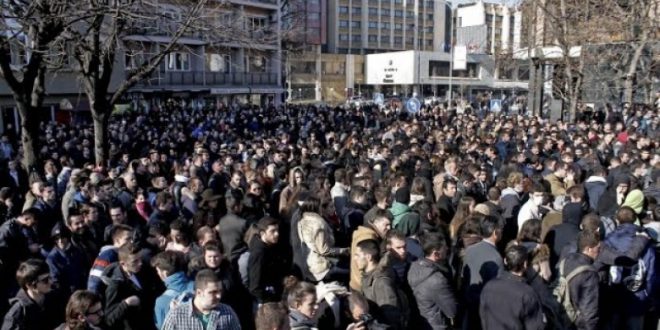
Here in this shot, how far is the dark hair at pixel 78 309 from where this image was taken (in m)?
3.46

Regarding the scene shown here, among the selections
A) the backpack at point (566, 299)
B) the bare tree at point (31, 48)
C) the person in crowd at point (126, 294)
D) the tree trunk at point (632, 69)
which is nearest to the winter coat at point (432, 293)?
the backpack at point (566, 299)

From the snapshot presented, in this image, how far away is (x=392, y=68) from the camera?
8081cm

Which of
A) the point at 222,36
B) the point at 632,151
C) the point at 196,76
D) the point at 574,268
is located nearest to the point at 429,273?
the point at 574,268

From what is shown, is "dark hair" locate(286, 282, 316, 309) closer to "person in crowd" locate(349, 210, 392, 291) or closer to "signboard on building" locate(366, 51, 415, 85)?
"person in crowd" locate(349, 210, 392, 291)

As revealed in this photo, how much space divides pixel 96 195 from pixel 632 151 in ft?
29.8

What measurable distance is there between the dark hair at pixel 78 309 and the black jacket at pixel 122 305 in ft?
1.75

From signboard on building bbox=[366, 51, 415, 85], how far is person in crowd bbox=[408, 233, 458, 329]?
242 feet

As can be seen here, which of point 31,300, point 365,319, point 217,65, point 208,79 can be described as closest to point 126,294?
point 31,300

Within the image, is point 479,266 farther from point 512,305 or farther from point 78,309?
point 78,309

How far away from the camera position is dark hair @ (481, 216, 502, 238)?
194 inches

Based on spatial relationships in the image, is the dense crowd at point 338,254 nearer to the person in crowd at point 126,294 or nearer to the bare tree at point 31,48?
the person in crowd at point 126,294

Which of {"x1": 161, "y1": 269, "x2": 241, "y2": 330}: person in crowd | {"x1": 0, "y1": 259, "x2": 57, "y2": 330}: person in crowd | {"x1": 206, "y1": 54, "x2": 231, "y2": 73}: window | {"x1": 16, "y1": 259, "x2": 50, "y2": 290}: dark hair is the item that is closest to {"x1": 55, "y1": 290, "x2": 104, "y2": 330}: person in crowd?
{"x1": 161, "y1": 269, "x2": 241, "y2": 330}: person in crowd

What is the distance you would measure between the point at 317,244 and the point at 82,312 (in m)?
2.27

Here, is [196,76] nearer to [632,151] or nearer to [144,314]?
[632,151]
